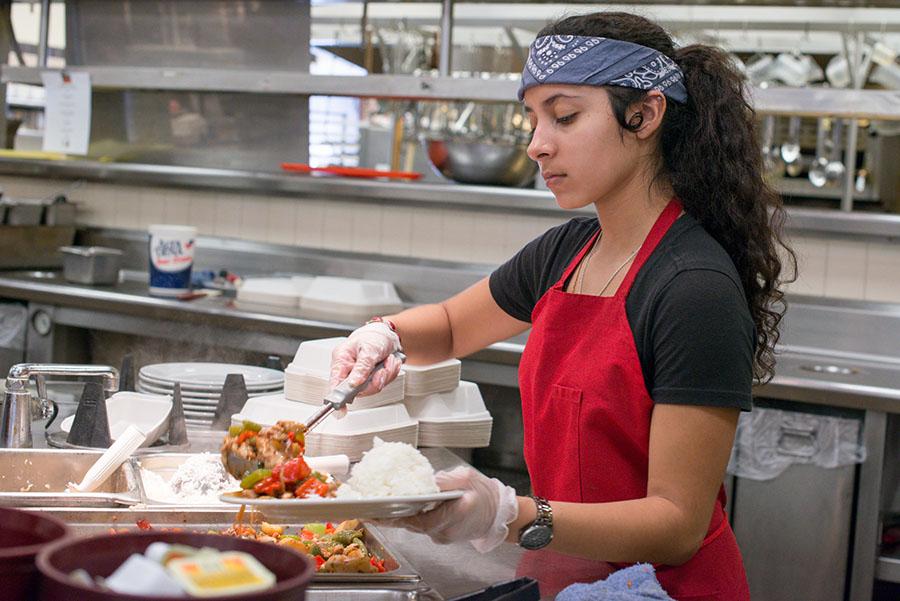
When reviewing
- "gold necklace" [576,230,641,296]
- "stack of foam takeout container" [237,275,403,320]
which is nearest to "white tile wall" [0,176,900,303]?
"stack of foam takeout container" [237,275,403,320]

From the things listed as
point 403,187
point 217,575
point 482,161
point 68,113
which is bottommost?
point 217,575

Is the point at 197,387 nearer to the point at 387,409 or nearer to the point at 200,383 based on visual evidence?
the point at 200,383

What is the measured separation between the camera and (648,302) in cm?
179

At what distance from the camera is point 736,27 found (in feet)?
20.5

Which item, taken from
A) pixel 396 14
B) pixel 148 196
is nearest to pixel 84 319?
pixel 148 196

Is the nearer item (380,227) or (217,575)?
(217,575)

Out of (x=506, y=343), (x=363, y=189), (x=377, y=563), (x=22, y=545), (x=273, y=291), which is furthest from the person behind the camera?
(x=363, y=189)

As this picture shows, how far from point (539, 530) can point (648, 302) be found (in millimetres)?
442

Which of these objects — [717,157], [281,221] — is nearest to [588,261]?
[717,157]

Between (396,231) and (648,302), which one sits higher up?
(648,302)

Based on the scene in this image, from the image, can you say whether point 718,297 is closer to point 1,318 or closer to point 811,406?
point 811,406

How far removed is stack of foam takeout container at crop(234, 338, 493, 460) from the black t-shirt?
0.66 m

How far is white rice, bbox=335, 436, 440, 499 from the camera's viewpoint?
4.62 ft

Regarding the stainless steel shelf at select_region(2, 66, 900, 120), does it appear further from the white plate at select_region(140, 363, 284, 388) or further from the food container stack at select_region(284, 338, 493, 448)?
the white plate at select_region(140, 363, 284, 388)
